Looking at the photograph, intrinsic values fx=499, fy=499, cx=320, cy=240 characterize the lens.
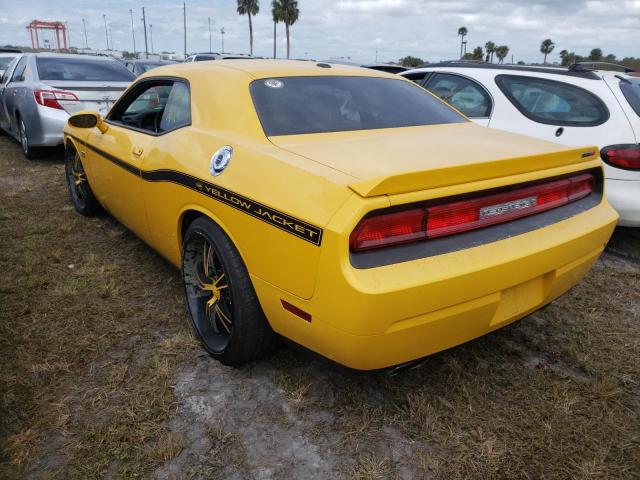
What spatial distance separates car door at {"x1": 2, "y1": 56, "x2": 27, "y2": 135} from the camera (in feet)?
22.2

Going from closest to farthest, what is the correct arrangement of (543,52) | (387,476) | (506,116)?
(387,476) → (506,116) → (543,52)

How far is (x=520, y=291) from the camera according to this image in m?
2.00

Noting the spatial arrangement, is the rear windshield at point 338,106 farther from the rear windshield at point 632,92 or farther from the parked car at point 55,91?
the parked car at point 55,91

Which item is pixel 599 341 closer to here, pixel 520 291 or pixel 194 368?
pixel 520 291

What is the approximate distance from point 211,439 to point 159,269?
68.2 inches

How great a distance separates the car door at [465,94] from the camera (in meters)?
4.41

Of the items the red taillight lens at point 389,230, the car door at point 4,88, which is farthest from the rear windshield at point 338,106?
the car door at point 4,88

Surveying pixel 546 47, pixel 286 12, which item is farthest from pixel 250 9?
pixel 546 47

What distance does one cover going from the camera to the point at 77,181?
442 cm

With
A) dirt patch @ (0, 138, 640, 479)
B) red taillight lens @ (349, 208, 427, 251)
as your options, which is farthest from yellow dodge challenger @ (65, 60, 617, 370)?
dirt patch @ (0, 138, 640, 479)

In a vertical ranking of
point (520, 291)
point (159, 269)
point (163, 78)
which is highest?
point (163, 78)

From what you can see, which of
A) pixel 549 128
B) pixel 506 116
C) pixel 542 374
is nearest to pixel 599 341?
pixel 542 374

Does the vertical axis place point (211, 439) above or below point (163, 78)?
below

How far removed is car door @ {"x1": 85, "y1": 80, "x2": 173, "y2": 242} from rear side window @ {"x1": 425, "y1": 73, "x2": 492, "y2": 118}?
2773mm
